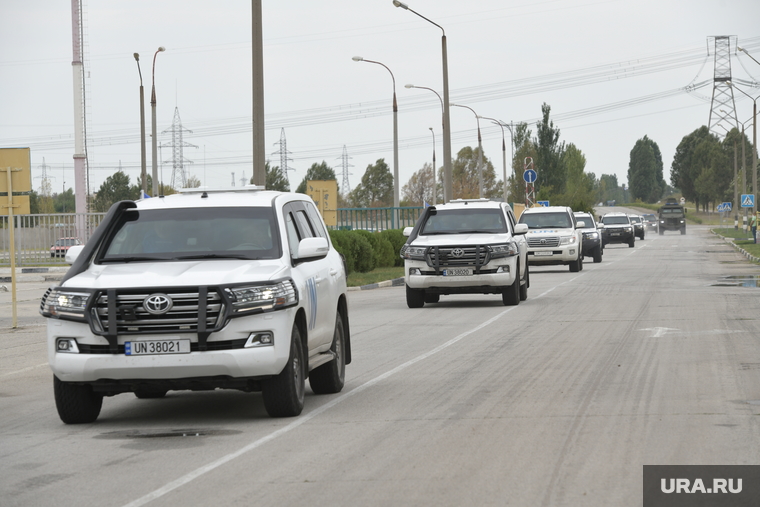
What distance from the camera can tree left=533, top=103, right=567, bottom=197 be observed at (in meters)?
89.2

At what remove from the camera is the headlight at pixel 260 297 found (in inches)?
331

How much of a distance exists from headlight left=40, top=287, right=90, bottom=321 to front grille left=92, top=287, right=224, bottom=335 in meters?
0.24

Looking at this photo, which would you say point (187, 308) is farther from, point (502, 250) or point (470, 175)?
point (470, 175)

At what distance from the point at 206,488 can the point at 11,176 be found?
13.8 metres

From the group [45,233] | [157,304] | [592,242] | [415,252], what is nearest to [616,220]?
[592,242]

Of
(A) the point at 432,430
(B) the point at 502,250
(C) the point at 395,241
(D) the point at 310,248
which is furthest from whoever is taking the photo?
(C) the point at 395,241

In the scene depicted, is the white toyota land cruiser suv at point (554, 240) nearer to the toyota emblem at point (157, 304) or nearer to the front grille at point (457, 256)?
the front grille at point (457, 256)

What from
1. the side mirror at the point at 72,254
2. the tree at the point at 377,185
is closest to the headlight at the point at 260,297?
the side mirror at the point at 72,254

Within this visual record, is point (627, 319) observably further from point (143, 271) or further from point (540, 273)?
point (540, 273)

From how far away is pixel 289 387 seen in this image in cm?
876

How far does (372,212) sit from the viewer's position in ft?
149

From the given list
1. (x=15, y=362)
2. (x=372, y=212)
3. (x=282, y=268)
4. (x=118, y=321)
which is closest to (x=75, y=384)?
(x=118, y=321)

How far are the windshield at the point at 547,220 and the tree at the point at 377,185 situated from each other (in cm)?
6784

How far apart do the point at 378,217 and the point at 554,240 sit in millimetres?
13200
